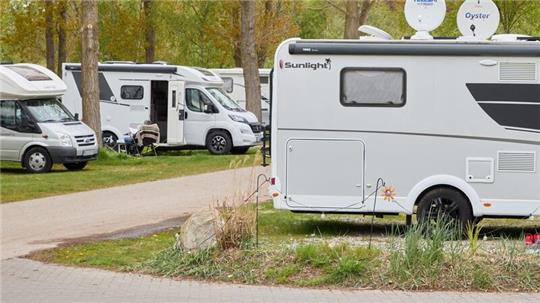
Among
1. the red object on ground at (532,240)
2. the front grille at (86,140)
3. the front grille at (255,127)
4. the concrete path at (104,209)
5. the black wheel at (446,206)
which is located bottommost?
the concrete path at (104,209)

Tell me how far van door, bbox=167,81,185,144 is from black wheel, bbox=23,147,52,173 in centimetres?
599

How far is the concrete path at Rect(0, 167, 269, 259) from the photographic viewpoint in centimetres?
1205

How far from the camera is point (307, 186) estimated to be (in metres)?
12.2

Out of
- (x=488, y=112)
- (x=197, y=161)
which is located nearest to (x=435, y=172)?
(x=488, y=112)

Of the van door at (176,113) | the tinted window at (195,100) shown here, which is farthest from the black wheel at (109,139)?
the tinted window at (195,100)

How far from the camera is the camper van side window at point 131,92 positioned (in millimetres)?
27422

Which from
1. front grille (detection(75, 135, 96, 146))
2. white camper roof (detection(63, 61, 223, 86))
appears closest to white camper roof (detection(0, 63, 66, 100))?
front grille (detection(75, 135, 96, 146))

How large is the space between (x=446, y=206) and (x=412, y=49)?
79.9 inches

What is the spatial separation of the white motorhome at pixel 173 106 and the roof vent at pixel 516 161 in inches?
595

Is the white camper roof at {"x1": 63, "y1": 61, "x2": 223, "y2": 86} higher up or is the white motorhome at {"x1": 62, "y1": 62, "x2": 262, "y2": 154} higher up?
the white camper roof at {"x1": 63, "y1": 61, "x2": 223, "y2": 86}

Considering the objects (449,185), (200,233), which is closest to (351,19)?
(449,185)

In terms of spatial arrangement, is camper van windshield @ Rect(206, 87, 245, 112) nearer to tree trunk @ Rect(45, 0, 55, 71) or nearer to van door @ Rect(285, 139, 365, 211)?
tree trunk @ Rect(45, 0, 55, 71)

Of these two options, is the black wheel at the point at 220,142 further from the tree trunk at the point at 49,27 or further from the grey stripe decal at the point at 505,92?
the grey stripe decal at the point at 505,92

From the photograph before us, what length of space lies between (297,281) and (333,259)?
0.49 m
